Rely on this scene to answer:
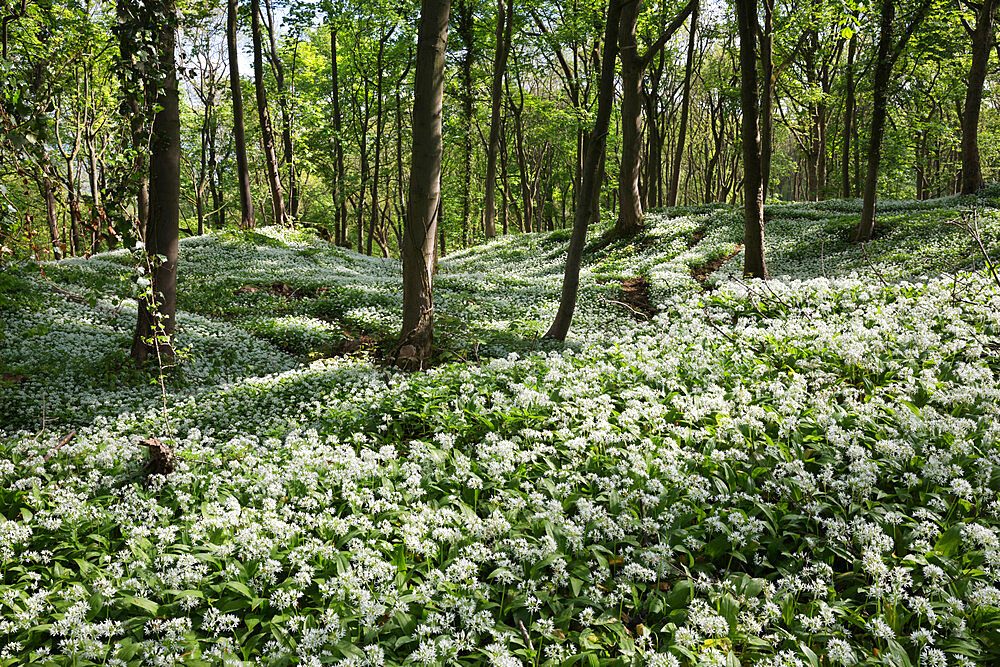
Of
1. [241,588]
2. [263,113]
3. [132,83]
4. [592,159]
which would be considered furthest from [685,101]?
[241,588]

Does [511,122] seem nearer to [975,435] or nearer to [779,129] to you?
[779,129]

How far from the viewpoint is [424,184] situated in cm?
803

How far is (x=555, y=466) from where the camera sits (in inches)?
198

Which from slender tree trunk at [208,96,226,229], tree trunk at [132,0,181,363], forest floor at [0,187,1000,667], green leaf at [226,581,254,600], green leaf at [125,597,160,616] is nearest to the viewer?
forest floor at [0,187,1000,667]

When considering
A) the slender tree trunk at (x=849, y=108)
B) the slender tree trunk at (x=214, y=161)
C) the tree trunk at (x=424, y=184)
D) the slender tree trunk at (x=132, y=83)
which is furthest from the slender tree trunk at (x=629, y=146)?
the slender tree trunk at (x=214, y=161)

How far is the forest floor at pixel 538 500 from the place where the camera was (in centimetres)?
331

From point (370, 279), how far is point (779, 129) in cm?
3699

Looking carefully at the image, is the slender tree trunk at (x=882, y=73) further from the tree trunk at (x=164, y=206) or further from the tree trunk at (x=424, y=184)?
the tree trunk at (x=164, y=206)

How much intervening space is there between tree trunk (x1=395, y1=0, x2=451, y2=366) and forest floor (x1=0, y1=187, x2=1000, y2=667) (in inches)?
23.4

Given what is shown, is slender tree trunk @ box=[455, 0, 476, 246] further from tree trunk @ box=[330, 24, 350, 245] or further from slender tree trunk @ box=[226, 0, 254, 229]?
slender tree trunk @ box=[226, 0, 254, 229]

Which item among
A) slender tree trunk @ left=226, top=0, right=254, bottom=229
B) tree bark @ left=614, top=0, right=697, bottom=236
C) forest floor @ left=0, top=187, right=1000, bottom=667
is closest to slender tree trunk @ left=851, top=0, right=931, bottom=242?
tree bark @ left=614, top=0, right=697, bottom=236

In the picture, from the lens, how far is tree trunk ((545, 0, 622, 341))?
8.44m

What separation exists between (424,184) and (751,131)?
6.66 meters

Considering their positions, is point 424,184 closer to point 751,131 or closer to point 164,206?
point 164,206
